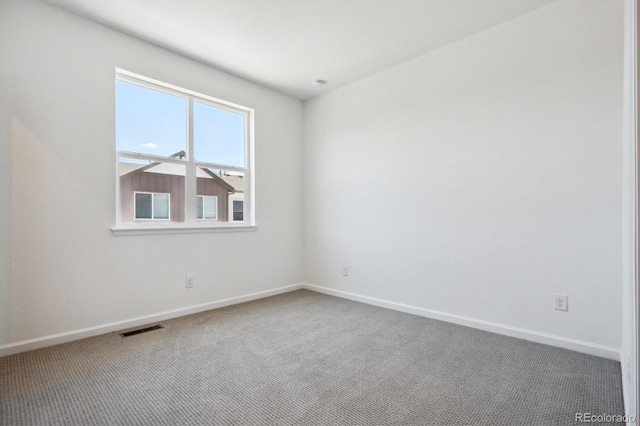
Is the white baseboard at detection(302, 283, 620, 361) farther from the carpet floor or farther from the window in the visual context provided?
the window

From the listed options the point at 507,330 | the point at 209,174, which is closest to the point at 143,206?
the point at 209,174

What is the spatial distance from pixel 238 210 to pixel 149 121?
132cm

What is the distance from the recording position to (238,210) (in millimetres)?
3834

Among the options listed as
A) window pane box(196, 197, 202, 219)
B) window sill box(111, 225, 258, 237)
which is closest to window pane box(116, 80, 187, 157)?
window pane box(196, 197, 202, 219)

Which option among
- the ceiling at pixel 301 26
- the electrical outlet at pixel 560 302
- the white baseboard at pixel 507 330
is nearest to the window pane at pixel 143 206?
the ceiling at pixel 301 26

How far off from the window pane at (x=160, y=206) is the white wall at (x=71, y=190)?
0.23 metres

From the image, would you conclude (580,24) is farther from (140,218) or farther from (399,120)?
(140,218)

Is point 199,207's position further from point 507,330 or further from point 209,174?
point 507,330

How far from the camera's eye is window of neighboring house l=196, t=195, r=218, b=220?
3436 millimetres

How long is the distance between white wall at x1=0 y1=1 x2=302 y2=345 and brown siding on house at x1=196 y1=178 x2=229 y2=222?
326mm

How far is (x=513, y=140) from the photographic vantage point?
8.64 ft

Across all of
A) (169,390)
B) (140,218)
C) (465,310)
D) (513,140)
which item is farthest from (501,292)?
(140,218)

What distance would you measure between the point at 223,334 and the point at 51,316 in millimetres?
1297

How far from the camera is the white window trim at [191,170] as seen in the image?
290cm
